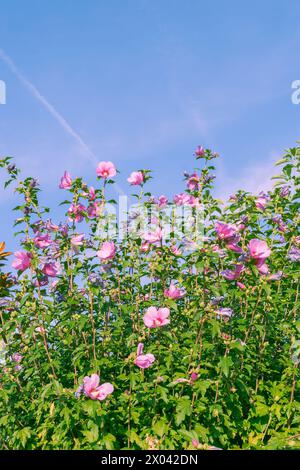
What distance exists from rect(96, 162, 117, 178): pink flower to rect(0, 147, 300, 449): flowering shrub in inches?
0.4

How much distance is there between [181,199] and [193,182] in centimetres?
29

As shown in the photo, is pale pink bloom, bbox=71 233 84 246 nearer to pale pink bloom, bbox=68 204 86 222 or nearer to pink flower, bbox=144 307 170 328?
pale pink bloom, bbox=68 204 86 222

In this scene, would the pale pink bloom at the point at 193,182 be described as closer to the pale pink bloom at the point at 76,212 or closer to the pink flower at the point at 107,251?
the pale pink bloom at the point at 76,212

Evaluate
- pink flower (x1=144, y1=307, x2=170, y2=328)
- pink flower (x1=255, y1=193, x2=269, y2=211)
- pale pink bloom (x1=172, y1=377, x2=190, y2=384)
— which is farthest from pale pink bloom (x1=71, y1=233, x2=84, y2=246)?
pink flower (x1=255, y1=193, x2=269, y2=211)

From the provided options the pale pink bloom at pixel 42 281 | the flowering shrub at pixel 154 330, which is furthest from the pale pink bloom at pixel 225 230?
the pale pink bloom at pixel 42 281

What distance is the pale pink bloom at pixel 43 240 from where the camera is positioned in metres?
5.04

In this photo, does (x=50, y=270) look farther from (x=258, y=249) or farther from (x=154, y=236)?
(x=258, y=249)

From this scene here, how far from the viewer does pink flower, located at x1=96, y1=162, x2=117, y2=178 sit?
219 inches

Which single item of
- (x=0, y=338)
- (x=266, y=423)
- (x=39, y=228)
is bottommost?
(x=266, y=423)

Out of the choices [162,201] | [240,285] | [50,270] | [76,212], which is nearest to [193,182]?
[162,201]

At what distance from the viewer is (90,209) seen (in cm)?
552
